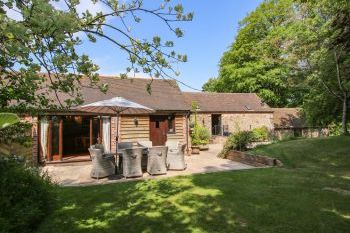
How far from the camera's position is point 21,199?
16.6 feet

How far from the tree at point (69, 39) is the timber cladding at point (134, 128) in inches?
448

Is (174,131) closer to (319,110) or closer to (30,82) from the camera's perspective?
(319,110)

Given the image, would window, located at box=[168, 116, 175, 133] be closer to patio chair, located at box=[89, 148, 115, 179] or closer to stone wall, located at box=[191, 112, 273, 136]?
patio chair, located at box=[89, 148, 115, 179]

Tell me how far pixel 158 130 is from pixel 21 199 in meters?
12.9

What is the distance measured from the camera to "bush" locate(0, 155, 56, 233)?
442 centimetres

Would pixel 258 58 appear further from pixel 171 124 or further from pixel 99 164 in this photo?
pixel 99 164

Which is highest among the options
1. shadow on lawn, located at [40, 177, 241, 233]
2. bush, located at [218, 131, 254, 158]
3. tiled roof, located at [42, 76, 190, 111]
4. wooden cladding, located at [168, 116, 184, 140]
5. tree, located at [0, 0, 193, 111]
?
tiled roof, located at [42, 76, 190, 111]

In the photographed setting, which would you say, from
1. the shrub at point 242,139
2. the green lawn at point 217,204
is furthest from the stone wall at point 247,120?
the green lawn at point 217,204

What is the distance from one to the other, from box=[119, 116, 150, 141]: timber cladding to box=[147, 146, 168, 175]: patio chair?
5.86m

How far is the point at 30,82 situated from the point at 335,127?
1192 inches

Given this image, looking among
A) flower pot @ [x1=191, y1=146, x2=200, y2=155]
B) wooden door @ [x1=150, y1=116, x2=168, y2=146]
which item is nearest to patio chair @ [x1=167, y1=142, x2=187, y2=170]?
wooden door @ [x1=150, y1=116, x2=168, y2=146]

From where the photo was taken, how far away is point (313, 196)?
738 cm

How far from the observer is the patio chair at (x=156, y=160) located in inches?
422

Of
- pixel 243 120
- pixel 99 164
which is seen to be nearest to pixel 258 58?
pixel 243 120
